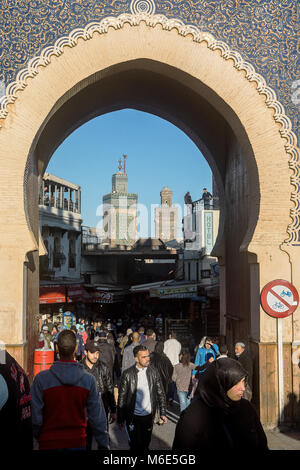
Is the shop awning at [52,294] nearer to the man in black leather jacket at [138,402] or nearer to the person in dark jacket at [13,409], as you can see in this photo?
the man in black leather jacket at [138,402]

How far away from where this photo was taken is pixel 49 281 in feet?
67.5

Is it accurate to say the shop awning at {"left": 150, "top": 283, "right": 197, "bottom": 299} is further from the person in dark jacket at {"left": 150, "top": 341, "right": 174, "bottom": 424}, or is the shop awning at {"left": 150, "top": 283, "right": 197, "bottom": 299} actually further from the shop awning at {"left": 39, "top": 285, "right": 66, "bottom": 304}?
the person in dark jacket at {"left": 150, "top": 341, "right": 174, "bottom": 424}

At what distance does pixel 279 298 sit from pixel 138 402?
3.00 metres

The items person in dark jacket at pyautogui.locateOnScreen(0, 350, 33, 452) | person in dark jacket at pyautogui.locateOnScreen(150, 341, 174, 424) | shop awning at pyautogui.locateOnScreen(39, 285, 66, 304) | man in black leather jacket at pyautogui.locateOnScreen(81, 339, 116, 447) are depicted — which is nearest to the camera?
person in dark jacket at pyautogui.locateOnScreen(0, 350, 33, 452)

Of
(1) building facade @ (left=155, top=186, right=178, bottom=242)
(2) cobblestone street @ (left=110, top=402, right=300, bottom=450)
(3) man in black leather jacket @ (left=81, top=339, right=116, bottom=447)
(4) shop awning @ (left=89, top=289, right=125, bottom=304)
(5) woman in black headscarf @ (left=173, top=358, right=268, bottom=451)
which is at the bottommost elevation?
(2) cobblestone street @ (left=110, top=402, right=300, bottom=450)

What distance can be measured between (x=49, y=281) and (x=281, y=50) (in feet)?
49.3

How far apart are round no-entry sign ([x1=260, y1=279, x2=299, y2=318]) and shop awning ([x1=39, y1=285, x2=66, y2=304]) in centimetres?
1157

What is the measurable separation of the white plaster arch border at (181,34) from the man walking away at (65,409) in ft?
15.4

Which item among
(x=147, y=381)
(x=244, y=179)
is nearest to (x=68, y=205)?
(x=244, y=179)

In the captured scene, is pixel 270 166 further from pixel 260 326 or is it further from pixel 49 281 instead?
pixel 49 281

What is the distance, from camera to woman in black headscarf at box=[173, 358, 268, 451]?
275 centimetres

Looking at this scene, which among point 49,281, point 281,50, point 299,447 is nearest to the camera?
point 299,447

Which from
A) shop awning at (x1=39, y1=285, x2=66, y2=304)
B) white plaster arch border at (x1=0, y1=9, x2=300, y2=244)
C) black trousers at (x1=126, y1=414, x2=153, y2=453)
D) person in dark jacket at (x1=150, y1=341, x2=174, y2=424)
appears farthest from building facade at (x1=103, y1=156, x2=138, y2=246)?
black trousers at (x1=126, y1=414, x2=153, y2=453)

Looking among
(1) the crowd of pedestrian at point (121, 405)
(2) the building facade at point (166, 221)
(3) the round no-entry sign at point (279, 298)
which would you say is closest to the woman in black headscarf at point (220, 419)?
(1) the crowd of pedestrian at point (121, 405)
